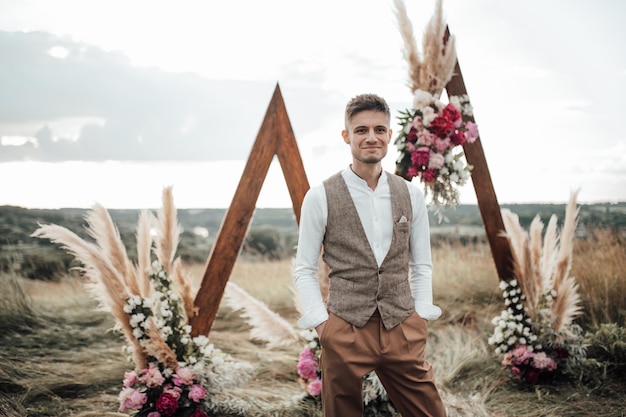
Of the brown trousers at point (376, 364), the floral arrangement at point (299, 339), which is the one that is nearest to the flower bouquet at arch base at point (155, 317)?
the floral arrangement at point (299, 339)

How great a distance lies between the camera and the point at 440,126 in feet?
10.2

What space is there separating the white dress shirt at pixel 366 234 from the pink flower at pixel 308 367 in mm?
1174

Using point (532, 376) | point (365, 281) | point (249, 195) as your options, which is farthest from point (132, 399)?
point (532, 376)

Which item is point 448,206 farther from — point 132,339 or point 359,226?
point 132,339

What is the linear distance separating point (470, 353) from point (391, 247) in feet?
8.63

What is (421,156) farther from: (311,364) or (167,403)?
(167,403)

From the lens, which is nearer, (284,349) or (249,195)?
(249,195)

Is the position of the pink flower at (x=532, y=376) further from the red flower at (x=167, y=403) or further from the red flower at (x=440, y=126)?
the red flower at (x=167, y=403)

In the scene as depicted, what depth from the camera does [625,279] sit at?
15.8ft

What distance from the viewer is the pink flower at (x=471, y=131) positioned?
336 centimetres

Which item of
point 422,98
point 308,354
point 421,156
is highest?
point 422,98

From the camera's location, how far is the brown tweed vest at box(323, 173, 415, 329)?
2.04 meters

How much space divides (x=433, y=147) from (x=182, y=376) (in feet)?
6.61

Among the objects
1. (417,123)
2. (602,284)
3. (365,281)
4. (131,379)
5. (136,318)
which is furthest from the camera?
(602,284)
